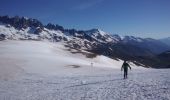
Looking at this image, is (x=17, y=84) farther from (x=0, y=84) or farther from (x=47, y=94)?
(x=47, y=94)

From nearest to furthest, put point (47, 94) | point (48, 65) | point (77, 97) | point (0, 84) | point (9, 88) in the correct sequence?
point (77, 97) → point (47, 94) → point (9, 88) → point (0, 84) → point (48, 65)

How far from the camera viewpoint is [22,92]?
104 ft

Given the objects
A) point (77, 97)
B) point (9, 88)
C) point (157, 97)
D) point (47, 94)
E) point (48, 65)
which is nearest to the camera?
point (157, 97)

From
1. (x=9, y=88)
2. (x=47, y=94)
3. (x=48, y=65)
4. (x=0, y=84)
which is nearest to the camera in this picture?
(x=47, y=94)

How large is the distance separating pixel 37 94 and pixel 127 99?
12793 millimetres

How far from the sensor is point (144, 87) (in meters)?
24.5

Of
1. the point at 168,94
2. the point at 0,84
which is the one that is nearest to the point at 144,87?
the point at 168,94

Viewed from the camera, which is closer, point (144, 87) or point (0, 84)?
point (144, 87)

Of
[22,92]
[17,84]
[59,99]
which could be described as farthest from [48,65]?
[59,99]

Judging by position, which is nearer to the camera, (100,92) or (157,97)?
(157,97)

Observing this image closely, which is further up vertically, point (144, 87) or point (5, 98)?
point (144, 87)

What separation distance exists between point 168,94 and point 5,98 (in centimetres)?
1858

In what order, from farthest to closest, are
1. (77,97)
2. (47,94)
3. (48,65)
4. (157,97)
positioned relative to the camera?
(48,65), (47,94), (77,97), (157,97)

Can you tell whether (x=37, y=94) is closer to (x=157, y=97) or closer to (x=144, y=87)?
(x=144, y=87)
